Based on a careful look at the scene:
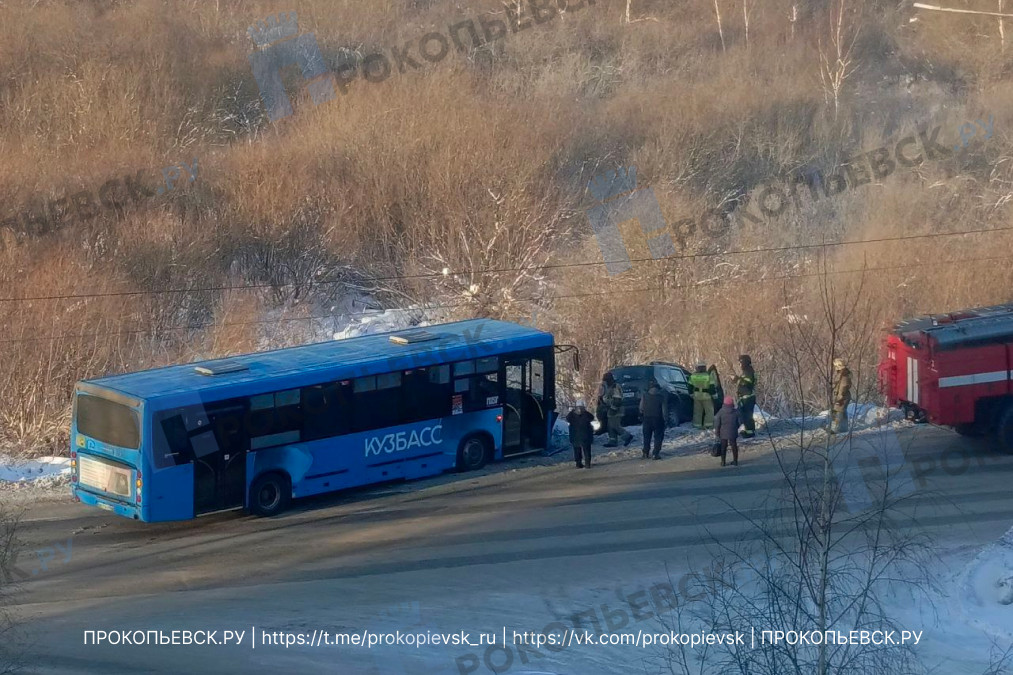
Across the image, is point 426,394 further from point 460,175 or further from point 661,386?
point 460,175

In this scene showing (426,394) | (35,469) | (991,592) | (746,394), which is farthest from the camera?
(35,469)

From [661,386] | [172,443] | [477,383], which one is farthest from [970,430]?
[172,443]

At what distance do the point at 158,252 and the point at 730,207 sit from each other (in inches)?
803

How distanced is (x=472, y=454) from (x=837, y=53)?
133 ft

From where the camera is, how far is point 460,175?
123 ft

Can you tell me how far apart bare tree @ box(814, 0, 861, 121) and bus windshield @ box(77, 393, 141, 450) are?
38180mm

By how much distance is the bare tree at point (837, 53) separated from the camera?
5044 cm

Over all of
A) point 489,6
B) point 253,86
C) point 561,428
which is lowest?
point 561,428

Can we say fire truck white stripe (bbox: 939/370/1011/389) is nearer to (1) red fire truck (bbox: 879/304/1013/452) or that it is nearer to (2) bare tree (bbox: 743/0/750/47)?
(1) red fire truck (bbox: 879/304/1013/452)

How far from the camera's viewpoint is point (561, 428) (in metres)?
21.6

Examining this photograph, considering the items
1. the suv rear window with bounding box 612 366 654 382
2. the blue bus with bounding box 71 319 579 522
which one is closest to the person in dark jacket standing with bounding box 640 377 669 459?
the blue bus with bounding box 71 319 579 522

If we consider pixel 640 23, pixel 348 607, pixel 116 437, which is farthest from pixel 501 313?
pixel 640 23

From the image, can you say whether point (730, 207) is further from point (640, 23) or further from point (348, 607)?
point (348, 607)

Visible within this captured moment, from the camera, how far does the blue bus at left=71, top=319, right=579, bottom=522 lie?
15.5 metres
